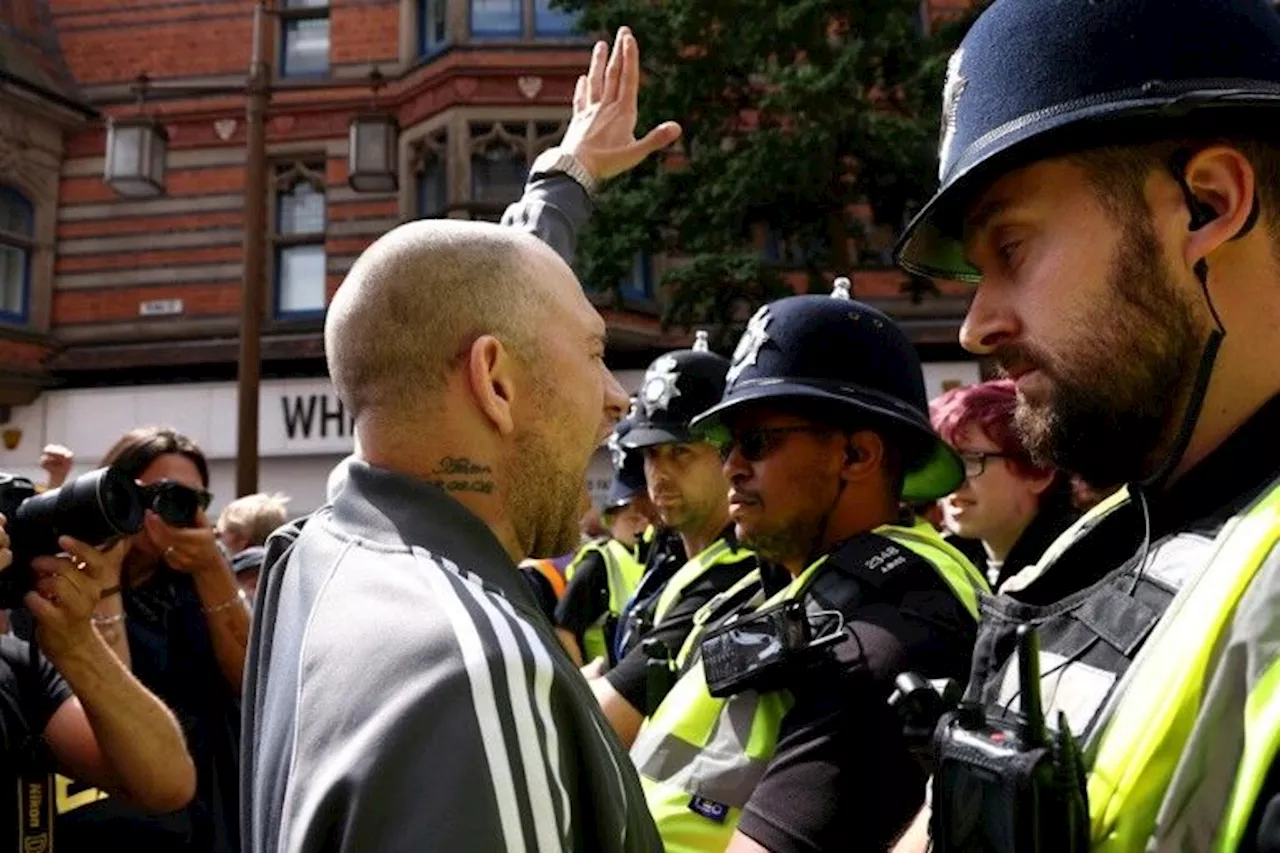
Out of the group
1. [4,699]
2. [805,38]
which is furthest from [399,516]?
[805,38]

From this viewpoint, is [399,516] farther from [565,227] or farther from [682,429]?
[682,429]

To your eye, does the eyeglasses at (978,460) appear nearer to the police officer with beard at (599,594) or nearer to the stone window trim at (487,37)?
the police officer with beard at (599,594)

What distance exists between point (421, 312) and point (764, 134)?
9.36 meters

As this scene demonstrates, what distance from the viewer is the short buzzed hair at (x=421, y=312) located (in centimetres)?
150

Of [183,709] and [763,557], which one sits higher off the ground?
[763,557]

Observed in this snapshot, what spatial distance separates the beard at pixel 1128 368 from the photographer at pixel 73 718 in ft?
6.29

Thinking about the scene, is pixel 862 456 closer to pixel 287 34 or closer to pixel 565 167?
pixel 565 167

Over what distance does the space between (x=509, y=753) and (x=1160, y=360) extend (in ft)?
2.70

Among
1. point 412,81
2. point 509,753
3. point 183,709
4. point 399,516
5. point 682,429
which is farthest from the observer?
point 412,81

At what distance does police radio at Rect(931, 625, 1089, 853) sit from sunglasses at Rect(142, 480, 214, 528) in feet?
5.78

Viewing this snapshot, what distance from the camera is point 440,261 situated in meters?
1.53

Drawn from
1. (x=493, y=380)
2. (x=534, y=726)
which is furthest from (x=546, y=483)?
(x=534, y=726)

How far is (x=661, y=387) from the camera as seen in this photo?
420 cm

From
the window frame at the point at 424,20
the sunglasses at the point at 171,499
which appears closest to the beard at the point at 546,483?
the sunglasses at the point at 171,499
